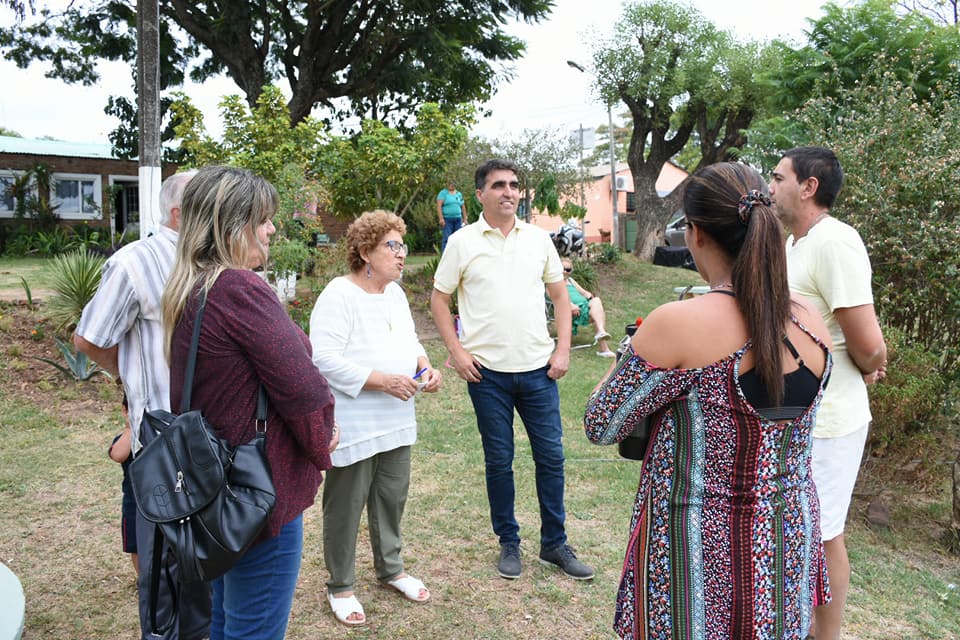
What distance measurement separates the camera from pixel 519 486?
5.38 meters

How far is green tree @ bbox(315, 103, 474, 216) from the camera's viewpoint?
11.9m

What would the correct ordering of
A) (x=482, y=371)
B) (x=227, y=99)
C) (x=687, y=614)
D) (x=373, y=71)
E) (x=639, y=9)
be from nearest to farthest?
(x=687, y=614) < (x=482, y=371) < (x=227, y=99) < (x=373, y=71) < (x=639, y=9)

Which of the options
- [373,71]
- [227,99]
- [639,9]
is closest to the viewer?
[227,99]

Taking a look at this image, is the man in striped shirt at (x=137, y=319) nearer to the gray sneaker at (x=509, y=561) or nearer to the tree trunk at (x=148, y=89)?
the gray sneaker at (x=509, y=561)

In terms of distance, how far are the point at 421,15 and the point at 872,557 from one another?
14.4m

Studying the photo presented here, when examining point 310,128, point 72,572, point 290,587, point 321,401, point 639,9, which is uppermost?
point 639,9

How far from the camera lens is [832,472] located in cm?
293

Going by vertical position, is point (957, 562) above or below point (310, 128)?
below

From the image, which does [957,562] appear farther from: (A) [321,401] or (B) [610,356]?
(B) [610,356]

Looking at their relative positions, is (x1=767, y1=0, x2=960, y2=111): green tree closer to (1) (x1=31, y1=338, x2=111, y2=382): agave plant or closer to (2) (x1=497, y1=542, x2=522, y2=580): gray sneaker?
(2) (x1=497, y1=542, x2=522, y2=580): gray sneaker

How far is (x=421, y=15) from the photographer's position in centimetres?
1587

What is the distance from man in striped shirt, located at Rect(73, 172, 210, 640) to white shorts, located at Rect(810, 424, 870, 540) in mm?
2416

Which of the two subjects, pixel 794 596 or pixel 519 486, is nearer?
pixel 794 596

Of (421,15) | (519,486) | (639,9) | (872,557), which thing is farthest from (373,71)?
(872,557)
